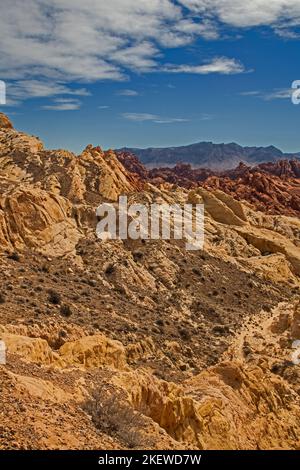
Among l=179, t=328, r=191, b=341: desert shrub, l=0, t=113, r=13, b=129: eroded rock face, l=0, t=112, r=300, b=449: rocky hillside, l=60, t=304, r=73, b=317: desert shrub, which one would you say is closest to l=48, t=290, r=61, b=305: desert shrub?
l=0, t=112, r=300, b=449: rocky hillside

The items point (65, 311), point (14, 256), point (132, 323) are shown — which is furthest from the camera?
point (14, 256)

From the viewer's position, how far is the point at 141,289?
34.3 metres

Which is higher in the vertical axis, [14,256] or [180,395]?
[14,256]

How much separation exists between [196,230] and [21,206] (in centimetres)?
2020

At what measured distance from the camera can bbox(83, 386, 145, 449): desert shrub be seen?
1088 cm

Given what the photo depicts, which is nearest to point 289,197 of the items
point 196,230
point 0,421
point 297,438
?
point 196,230

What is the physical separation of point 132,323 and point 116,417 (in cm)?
1630

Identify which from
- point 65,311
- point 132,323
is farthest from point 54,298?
point 132,323

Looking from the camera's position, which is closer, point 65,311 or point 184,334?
point 65,311

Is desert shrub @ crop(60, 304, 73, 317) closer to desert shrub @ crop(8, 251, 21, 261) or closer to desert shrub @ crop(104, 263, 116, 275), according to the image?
desert shrub @ crop(8, 251, 21, 261)

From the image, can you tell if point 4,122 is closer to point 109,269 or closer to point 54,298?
point 109,269

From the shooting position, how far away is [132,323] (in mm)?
27609

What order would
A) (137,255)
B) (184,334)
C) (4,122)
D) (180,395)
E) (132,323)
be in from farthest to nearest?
(4,122), (137,255), (184,334), (132,323), (180,395)
